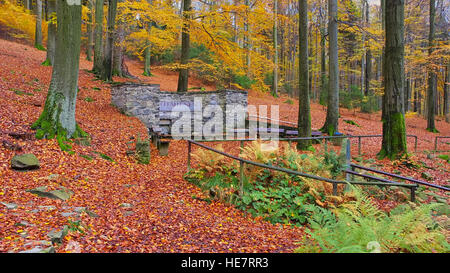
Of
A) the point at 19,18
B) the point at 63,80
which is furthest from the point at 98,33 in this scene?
the point at 19,18

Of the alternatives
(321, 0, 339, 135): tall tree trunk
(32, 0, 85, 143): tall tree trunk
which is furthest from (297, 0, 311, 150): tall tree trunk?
(32, 0, 85, 143): tall tree trunk

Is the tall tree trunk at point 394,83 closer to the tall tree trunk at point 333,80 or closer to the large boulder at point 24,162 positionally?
the tall tree trunk at point 333,80

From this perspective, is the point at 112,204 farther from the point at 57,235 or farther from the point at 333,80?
the point at 333,80

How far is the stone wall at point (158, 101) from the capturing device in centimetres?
1126

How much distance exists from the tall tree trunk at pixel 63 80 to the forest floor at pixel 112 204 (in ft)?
1.54

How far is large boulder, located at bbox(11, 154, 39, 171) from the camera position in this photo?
4848mm

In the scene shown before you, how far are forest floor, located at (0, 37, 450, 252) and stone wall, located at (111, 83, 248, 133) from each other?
7.72 ft

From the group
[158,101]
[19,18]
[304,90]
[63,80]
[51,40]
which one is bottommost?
[158,101]

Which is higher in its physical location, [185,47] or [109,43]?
[109,43]

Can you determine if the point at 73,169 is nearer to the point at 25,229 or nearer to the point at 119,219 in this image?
the point at 119,219

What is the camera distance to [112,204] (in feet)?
14.9

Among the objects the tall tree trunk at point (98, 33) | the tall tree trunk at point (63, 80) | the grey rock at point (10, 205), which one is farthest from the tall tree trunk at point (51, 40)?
the grey rock at point (10, 205)

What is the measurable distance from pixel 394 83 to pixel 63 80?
953cm
